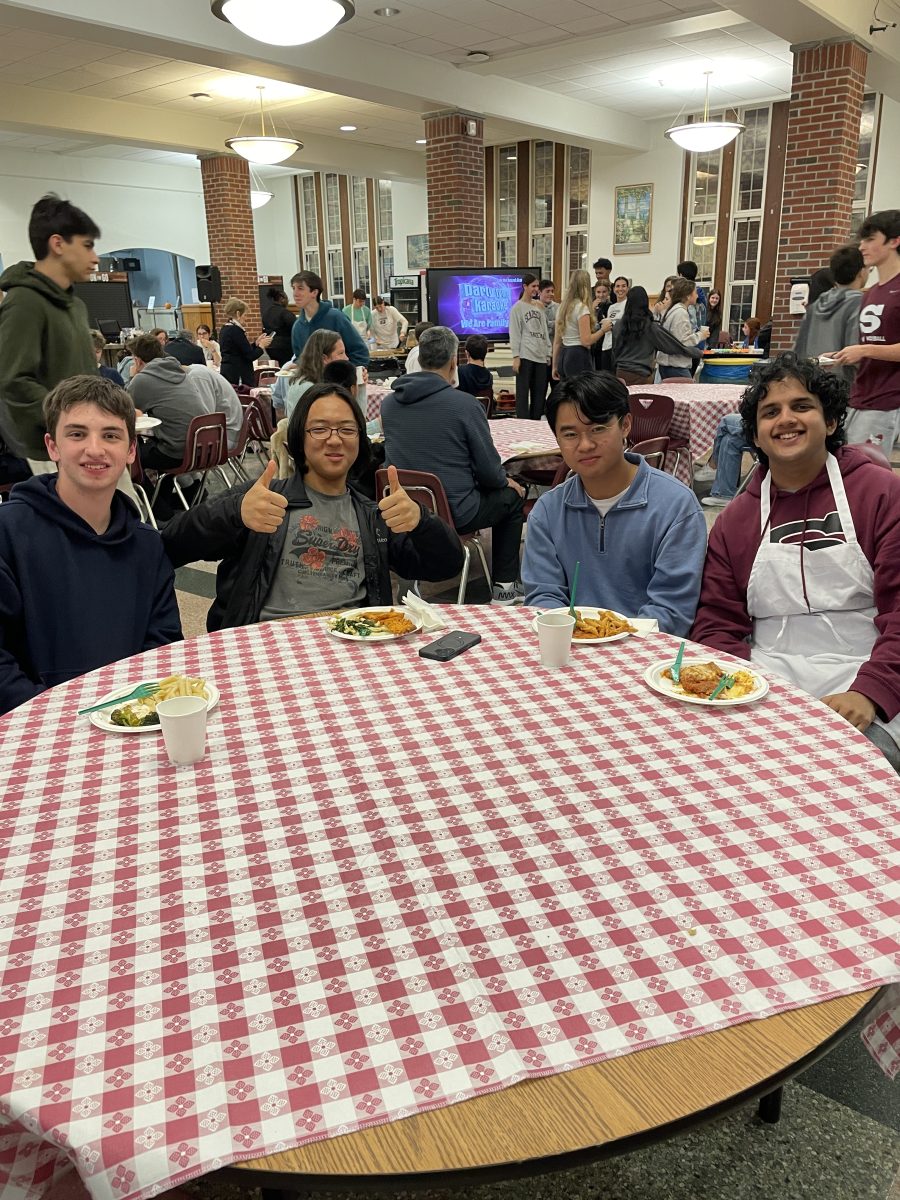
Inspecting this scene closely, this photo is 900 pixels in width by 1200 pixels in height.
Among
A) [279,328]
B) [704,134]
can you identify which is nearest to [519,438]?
[279,328]

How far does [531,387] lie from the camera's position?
8.61 meters

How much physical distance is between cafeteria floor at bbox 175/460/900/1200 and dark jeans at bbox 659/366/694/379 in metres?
6.22

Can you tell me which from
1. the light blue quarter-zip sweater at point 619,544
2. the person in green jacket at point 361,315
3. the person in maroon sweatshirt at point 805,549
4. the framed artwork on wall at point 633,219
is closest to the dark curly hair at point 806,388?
the person in maroon sweatshirt at point 805,549

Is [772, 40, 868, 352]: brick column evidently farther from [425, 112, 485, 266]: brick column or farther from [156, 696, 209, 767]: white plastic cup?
[156, 696, 209, 767]: white plastic cup

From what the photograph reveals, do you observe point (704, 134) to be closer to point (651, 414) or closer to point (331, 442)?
point (651, 414)

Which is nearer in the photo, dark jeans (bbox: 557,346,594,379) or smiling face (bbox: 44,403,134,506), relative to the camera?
smiling face (bbox: 44,403,134,506)

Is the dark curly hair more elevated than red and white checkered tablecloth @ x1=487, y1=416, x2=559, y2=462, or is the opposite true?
the dark curly hair

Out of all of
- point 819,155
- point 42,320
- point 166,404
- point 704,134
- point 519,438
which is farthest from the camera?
point 704,134

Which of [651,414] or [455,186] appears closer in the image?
[651,414]

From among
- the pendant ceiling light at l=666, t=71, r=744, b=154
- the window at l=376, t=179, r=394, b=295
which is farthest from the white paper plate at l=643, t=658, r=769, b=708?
the window at l=376, t=179, r=394, b=295

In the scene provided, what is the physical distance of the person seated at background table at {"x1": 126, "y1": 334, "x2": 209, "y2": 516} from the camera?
560cm

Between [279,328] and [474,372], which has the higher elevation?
[279,328]

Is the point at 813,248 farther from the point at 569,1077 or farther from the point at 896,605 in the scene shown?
the point at 569,1077

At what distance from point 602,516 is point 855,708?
82 cm
